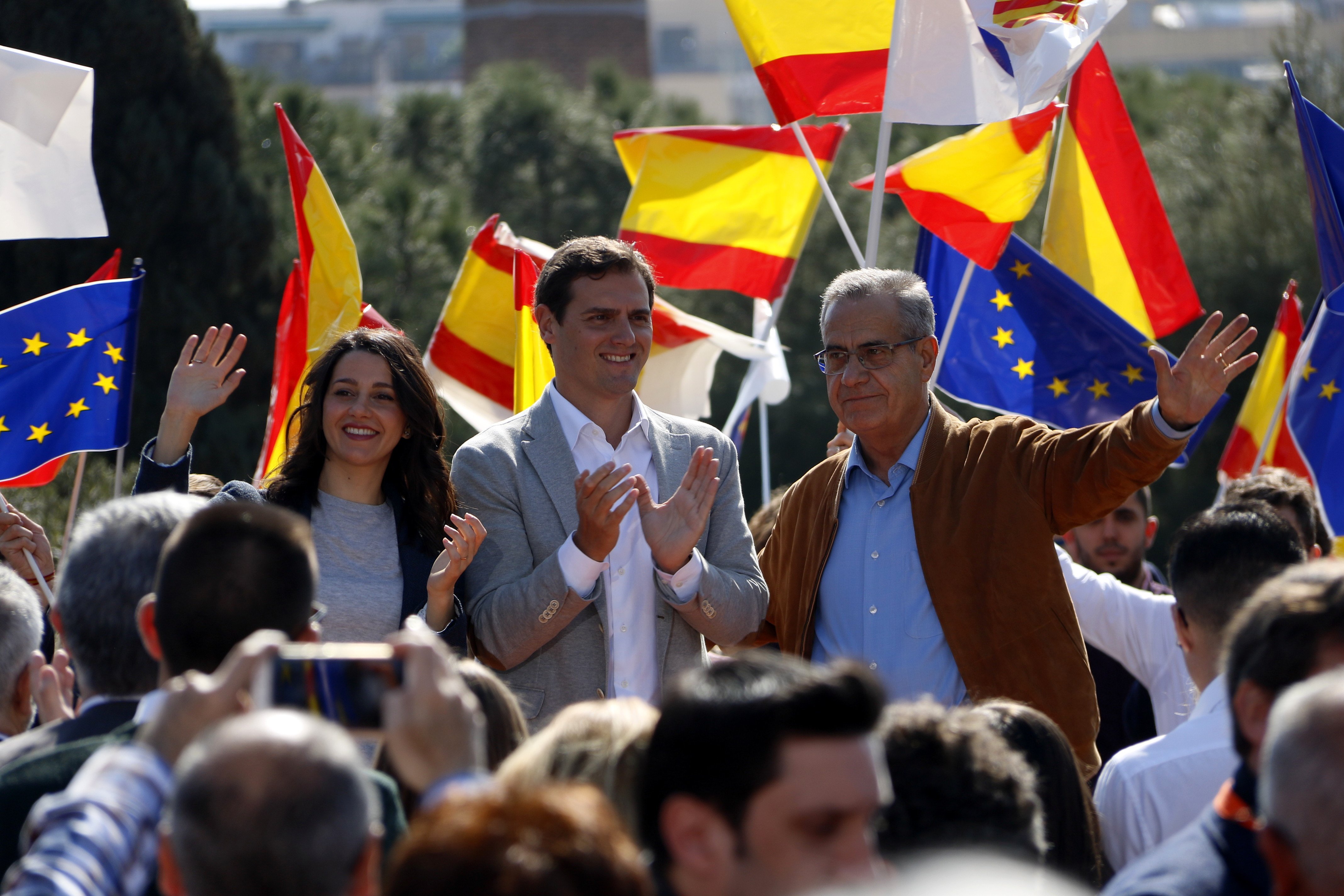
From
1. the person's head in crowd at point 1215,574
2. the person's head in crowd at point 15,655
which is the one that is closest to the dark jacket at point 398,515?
the person's head in crowd at point 15,655

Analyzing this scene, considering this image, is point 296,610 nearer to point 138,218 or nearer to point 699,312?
point 138,218

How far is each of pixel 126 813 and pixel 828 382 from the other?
2.74 m

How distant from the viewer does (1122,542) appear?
6207mm

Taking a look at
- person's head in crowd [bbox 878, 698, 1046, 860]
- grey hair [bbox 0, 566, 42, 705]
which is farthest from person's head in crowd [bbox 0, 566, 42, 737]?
person's head in crowd [bbox 878, 698, 1046, 860]

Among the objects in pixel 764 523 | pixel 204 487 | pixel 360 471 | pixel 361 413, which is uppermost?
pixel 361 413

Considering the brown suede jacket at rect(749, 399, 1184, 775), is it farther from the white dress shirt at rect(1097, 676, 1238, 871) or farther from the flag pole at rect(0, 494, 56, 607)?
the flag pole at rect(0, 494, 56, 607)

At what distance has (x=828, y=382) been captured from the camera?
14.4ft

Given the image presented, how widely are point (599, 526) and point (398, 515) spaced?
2.72 ft

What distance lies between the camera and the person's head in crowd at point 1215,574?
336 centimetres

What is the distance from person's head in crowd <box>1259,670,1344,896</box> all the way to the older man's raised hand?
2028 mm

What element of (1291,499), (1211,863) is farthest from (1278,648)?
(1291,499)

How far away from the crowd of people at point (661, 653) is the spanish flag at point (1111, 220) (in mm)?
2053

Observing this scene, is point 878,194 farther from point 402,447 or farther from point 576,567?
point 576,567

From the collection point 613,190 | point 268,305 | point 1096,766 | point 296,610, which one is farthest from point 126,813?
point 613,190
